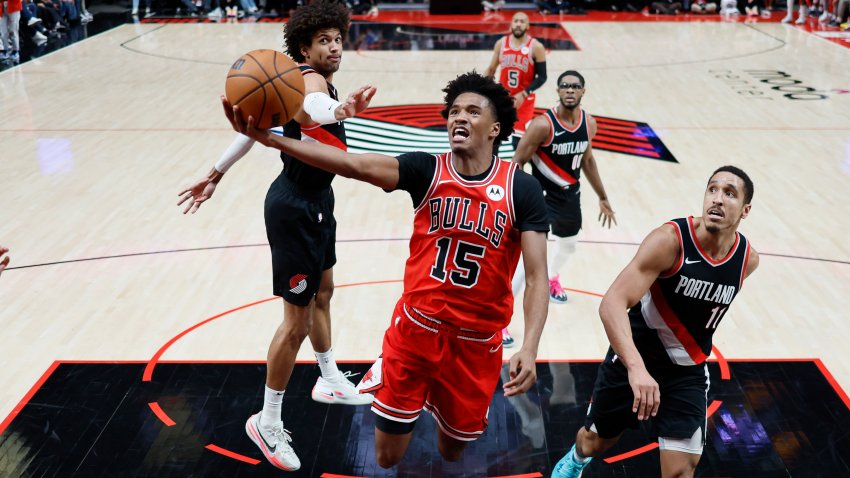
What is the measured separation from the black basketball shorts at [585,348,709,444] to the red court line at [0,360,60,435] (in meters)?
3.36

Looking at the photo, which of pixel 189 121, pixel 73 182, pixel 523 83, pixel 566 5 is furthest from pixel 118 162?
pixel 566 5

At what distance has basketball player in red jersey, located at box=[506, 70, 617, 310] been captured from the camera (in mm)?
6391

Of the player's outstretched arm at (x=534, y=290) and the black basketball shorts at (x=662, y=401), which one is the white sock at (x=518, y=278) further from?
the player's outstretched arm at (x=534, y=290)

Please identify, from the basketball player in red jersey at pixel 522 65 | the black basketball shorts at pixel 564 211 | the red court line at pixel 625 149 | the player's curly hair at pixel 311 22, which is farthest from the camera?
the red court line at pixel 625 149

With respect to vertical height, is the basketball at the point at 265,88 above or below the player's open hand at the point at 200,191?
above

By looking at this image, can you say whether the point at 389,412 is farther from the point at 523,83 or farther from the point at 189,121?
the point at 189,121

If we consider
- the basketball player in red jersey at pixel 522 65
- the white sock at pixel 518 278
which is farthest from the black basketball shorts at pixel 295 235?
the basketball player in red jersey at pixel 522 65

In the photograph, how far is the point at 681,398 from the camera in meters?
4.01

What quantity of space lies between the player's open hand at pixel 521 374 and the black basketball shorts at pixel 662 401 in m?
0.78

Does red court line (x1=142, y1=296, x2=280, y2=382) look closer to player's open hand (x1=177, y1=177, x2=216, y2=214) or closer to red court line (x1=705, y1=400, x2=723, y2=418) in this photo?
player's open hand (x1=177, y1=177, x2=216, y2=214)

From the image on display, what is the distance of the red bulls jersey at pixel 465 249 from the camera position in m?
3.84

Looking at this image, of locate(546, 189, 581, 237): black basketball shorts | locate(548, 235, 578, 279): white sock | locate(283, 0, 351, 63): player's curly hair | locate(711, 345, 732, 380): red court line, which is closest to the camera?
locate(283, 0, 351, 63): player's curly hair

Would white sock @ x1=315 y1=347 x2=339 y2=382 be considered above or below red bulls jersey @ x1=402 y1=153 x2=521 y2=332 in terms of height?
below

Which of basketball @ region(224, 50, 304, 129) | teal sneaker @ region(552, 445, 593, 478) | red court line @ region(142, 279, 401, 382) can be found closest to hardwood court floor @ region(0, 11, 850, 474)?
red court line @ region(142, 279, 401, 382)
